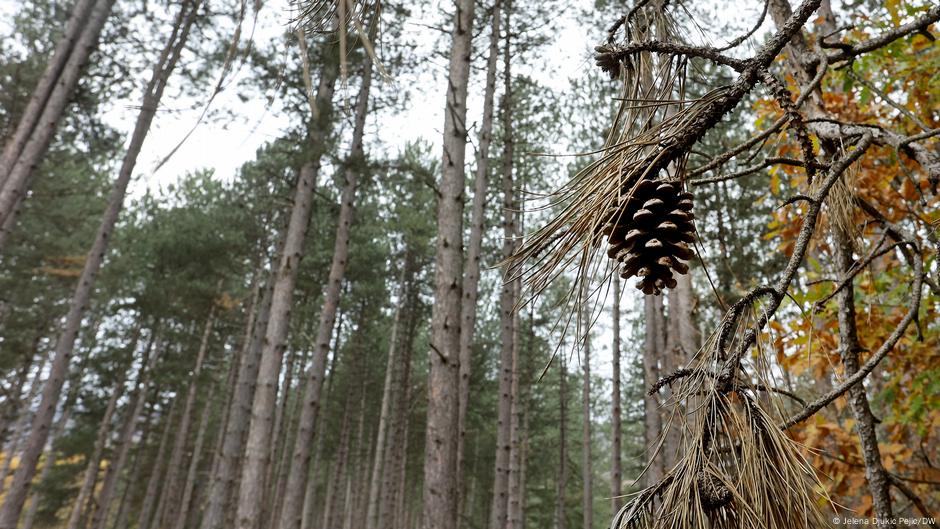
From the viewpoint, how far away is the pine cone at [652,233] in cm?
100

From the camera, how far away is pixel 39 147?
7.43 m

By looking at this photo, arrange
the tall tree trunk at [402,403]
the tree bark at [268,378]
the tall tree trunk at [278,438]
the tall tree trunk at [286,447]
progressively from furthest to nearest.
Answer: the tall tree trunk at [286,447], the tall tree trunk at [402,403], the tall tree trunk at [278,438], the tree bark at [268,378]

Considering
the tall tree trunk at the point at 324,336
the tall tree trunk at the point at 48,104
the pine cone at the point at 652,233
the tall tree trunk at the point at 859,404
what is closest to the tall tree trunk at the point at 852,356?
the tall tree trunk at the point at 859,404

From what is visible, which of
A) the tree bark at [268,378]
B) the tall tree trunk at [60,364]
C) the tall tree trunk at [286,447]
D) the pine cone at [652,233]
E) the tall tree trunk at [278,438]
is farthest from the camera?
the tall tree trunk at [286,447]

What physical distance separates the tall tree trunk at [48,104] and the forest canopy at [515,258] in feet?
0.15

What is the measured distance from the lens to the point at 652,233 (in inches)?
40.4

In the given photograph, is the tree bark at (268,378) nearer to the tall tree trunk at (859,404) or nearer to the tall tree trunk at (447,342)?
the tall tree trunk at (447,342)

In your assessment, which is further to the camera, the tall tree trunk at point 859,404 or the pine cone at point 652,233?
the tall tree trunk at point 859,404

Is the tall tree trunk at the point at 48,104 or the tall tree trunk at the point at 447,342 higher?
the tall tree trunk at the point at 48,104

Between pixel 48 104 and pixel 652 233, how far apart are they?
994 centimetres

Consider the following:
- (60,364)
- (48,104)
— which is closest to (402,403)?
(60,364)

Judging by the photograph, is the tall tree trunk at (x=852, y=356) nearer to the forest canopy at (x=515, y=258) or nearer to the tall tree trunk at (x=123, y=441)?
the forest canopy at (x=515, y=258)

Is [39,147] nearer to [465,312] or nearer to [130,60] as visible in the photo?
[130,60]

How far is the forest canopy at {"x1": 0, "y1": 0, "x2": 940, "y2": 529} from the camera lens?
1.07 meters
